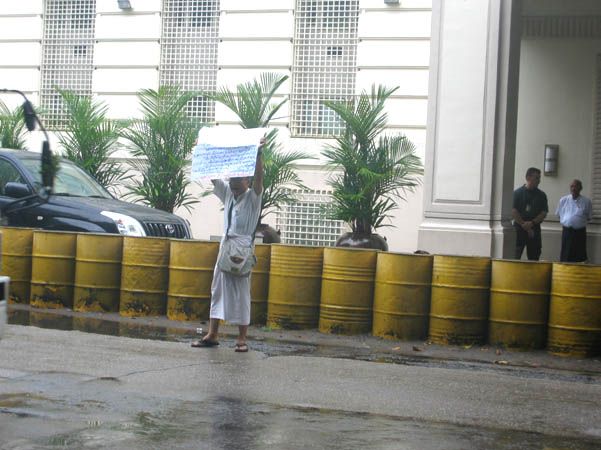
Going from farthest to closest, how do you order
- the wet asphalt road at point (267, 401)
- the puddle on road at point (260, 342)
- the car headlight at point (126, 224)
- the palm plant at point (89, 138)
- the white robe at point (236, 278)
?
the palm plant at point (89, 138) < the car headlight at point (126, 224) < the white robe at point (236, 278) < the puddle on road at point (260, 342) < the wet asphalt road at point (267, 401)

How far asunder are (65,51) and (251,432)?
1681cm

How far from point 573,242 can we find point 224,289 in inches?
348

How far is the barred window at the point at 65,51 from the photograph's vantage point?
71.7 ft

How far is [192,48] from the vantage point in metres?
21.1

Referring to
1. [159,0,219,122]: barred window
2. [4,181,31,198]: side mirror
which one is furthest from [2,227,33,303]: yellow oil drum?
[159,0,219,122]: barred window

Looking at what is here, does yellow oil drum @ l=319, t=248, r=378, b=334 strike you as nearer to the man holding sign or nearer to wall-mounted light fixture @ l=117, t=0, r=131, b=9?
the man holding sign

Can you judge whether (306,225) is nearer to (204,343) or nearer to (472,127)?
(472,127)

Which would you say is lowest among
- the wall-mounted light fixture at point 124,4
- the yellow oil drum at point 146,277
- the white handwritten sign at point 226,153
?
the yellow oil drum at point 146,277

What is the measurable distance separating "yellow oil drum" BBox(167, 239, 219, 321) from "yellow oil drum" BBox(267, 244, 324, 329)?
2.56ft

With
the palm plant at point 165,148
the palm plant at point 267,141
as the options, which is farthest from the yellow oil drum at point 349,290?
the palm plant at point 165,148

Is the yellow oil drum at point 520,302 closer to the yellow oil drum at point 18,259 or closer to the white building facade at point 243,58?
the yellow oil drum at point 18,259

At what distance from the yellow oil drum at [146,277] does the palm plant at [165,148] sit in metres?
5.54

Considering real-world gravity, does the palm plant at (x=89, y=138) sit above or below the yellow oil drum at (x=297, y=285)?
above

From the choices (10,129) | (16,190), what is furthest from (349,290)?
(10,129)
